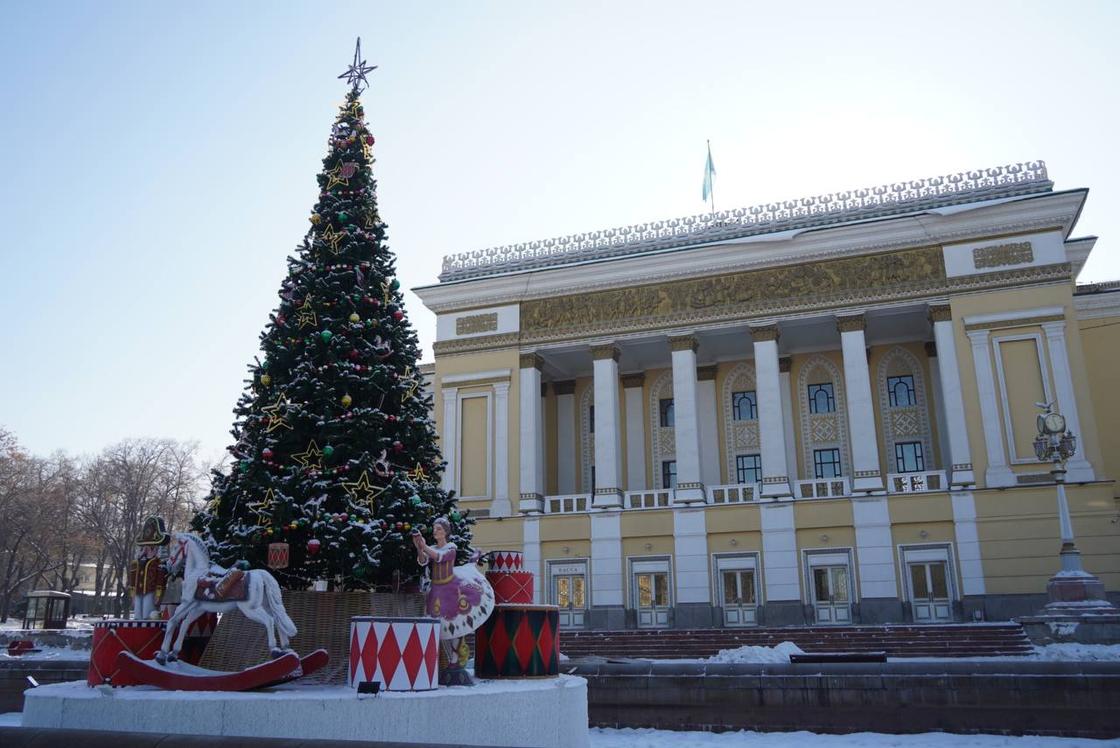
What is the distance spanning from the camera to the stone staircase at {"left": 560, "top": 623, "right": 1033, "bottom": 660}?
2053 centimetres

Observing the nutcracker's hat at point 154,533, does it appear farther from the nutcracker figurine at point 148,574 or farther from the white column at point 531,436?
the white column at point 531,436

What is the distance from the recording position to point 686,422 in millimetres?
29734

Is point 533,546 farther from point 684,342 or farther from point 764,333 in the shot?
point 764,333

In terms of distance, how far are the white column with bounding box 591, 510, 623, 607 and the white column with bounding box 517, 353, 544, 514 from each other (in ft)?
7.81

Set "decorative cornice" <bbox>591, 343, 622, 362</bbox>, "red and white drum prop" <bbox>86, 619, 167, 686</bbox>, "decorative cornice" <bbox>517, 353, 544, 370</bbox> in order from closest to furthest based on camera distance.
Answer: "red and white drum prop" <bbox>86, 619, 167, 686</bbox> → "decorative cornice" <bbox>591, 343, 622, 362</bbox> → "decorative cornice" <bbox>517, 353, 544, 370</bbox>

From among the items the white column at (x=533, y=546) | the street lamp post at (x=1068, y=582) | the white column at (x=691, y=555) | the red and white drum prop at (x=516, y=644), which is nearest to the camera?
the red and white drum prop at (x=516, y=644)

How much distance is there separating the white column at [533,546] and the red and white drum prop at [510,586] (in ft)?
62.4

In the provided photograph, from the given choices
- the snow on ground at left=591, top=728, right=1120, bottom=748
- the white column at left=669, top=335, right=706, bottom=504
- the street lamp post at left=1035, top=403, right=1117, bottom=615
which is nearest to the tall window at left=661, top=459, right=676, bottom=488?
the white column at left=669, top=335, right=706, bottom=504

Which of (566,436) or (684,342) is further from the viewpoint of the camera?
(566,436)

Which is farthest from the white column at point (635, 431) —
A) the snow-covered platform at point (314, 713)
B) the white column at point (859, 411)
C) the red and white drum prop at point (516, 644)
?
the snow-covered platform at point (314, 713)

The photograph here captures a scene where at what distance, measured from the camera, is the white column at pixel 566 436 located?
112 feet

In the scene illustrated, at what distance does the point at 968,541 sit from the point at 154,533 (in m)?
23.2

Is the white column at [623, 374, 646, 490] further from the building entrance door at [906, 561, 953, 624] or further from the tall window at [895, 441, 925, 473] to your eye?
the building entrance door at [906, 561, 953, 624]

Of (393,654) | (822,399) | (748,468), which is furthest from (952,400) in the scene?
(393,654)
